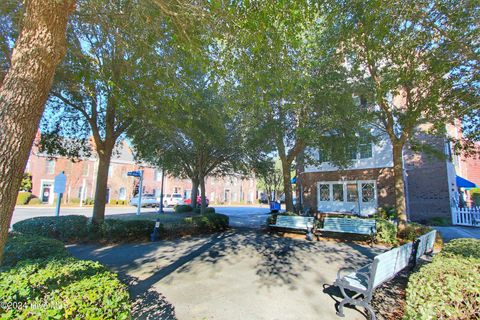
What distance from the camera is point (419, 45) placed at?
7.58 m

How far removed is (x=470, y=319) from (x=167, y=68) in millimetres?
6236

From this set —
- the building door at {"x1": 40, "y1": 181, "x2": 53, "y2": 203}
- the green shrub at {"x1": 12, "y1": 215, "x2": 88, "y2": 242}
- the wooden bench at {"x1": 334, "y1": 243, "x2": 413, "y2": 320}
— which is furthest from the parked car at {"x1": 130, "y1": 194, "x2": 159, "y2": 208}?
the wooden bench at {"x1": 334, "y1": 243, "x2": 413, "y2": 320}

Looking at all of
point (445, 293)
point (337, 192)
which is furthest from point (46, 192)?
point (445, 293)

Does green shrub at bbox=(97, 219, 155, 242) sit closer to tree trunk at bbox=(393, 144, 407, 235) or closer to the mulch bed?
the mulch bed

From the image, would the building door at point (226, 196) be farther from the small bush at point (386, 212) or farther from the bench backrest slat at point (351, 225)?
the bench backrest slat at point (351, 225)

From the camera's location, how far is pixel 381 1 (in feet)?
17.5

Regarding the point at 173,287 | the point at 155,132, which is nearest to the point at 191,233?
the point at 155,132

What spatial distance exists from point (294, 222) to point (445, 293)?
802cm

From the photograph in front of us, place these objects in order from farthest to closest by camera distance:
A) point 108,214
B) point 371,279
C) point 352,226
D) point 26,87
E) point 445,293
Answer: point 108,214, point 352,226, point 371,279, point 445,293, point 26,87

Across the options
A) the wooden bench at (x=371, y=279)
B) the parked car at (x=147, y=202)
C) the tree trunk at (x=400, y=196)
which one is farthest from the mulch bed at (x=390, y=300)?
the parked car at (x=147, y=202)

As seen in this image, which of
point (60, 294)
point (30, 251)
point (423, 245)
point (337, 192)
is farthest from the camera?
point (337, 192)

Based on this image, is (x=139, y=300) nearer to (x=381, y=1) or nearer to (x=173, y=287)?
(x=173, y=287)

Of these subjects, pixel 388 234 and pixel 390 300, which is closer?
pixel 390 300

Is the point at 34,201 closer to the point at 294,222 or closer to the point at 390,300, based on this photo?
the point at 294,222
